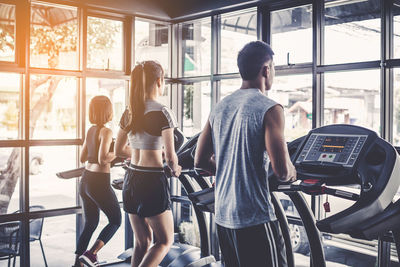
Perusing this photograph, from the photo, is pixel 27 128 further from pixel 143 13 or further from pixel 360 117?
pixel 360 117

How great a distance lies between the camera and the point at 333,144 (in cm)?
218

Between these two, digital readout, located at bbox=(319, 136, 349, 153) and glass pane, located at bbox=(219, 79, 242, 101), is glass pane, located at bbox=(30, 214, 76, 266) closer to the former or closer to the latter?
glass pane, located at bbox=(219, 79, 242, 101)

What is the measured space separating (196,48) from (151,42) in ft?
1.60

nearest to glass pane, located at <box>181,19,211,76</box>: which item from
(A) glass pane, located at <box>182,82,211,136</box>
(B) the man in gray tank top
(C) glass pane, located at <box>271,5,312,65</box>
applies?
(A) glass pane, located at <box>182,82,211,136</box>

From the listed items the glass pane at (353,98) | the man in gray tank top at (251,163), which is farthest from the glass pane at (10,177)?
the glass pane at (353,98)

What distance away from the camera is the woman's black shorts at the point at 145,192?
2639 mm

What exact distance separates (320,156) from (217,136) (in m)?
0.63

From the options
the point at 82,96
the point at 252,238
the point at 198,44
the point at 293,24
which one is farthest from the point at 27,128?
the point at 252,238

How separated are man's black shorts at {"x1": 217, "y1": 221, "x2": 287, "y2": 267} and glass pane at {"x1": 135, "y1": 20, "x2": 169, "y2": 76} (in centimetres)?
302

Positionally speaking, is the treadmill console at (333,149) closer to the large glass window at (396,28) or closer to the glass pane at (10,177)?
the large glass window at (396,28)

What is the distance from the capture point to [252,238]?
1.71 meters

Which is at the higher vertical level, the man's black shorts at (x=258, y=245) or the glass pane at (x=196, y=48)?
the glass pane at (x=196, y=48)

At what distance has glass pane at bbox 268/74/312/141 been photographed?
338cm

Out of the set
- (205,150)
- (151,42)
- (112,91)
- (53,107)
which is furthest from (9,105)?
(205,150)
